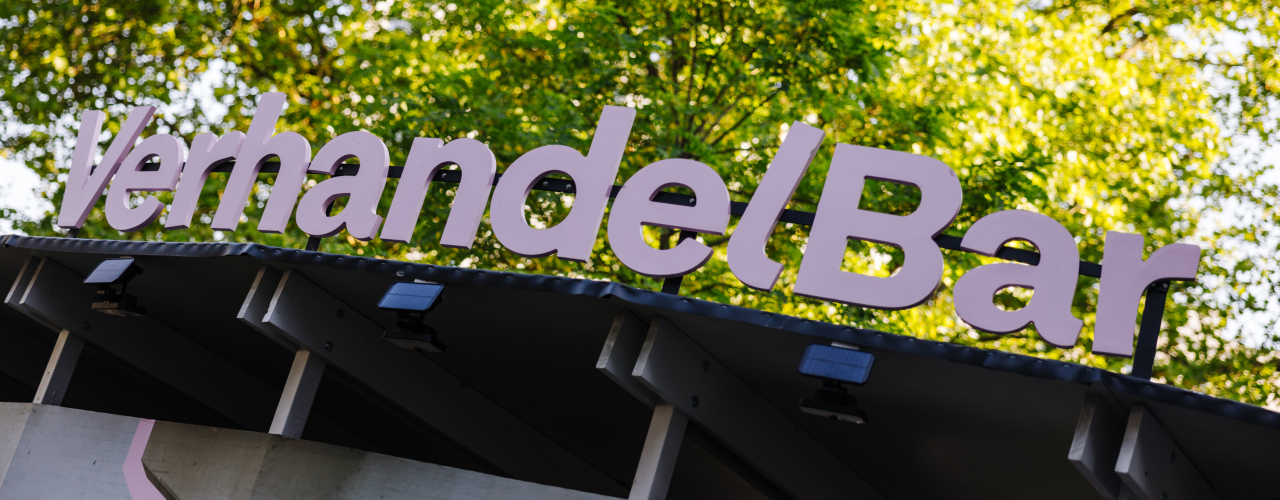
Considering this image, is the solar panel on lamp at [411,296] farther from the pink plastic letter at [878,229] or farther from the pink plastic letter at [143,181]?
the pink plastic letter at [143,181]

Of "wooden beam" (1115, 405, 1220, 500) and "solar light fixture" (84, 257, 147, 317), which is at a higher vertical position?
"wooden beam" (1115, 405, 1220, 500)

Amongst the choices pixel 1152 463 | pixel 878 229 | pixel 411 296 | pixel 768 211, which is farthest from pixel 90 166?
pixel 1152 463

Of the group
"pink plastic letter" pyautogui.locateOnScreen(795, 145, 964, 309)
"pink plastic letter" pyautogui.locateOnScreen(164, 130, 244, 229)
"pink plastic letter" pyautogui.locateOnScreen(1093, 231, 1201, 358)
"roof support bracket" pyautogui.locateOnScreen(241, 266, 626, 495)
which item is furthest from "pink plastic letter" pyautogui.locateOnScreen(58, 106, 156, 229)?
"pink plastic letter" pyautogui.locateOnScreen(1093, 231, 1201, 358)

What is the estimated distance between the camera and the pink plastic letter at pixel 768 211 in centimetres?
535

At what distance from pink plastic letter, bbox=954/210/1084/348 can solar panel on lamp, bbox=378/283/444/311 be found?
100 inches

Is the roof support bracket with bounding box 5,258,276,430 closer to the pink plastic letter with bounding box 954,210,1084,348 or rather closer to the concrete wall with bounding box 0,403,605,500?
the concrete wall with bounding box 0,403,605,500

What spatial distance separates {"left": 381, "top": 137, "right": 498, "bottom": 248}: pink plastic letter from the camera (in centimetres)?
609

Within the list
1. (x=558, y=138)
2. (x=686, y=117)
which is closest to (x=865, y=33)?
(x=686, y=117)

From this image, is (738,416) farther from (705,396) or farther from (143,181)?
(143,181)

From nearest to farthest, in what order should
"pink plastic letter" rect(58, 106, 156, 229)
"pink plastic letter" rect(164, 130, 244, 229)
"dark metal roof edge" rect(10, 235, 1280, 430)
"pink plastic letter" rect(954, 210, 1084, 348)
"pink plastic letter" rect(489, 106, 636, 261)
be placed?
"dark metal roof edge" rect(10, 235, 1280, 430) < "pink plastic letter" rect(954, 210, 1084, 348) < "pink plastic letter" rect(489, 106, 636, 261) < "pink plastic letter" rect(164, 130, 244, 229) < "pink plastic letter" rect(58, 106, 156, 229)

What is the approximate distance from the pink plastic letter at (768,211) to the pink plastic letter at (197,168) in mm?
3909

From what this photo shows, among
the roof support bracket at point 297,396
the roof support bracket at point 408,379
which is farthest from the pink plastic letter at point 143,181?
the roof support bracket at point 297,396

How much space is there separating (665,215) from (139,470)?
3.38 meters

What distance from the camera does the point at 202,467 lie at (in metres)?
5.55
